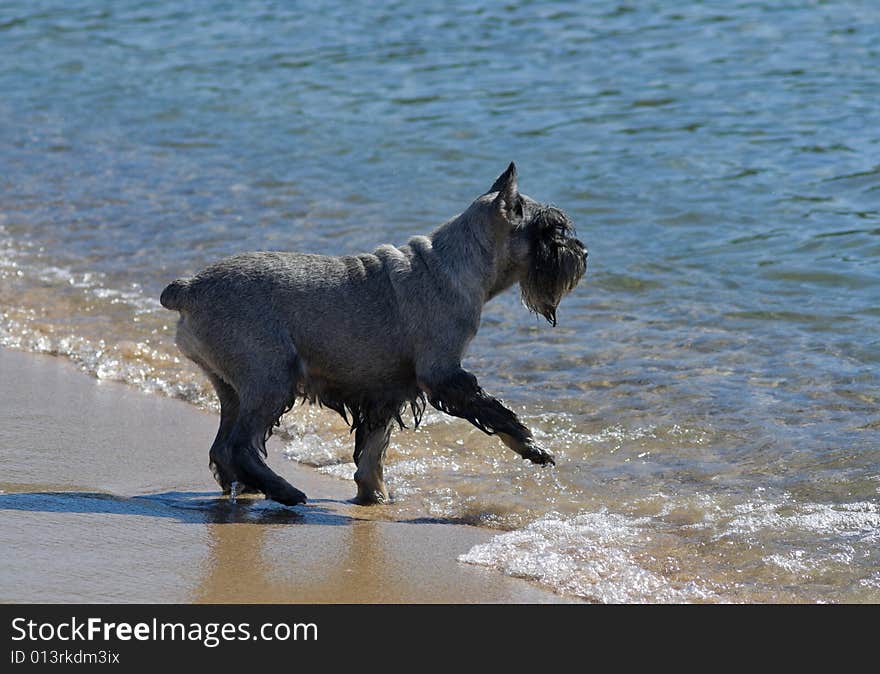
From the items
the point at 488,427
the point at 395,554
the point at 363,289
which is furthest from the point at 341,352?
the point at 395,554

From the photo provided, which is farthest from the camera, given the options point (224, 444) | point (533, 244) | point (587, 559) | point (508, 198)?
point (533, 244)

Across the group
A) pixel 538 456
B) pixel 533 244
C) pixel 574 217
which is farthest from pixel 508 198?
pixel 574 217

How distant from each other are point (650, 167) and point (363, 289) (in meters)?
7.53

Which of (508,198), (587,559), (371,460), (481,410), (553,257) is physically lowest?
(587,559)

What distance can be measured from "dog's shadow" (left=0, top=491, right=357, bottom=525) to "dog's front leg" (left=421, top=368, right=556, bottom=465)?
0.82 metres

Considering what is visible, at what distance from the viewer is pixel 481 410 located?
23.1ft

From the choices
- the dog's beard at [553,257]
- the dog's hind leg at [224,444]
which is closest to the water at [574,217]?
the dog's hind leg at [224,444]

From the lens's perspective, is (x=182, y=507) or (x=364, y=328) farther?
(x=364, y=328)

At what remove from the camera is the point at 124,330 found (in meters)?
9.97

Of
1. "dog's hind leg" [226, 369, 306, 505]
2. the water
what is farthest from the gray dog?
the water

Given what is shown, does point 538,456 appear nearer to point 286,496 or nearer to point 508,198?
point 286,496

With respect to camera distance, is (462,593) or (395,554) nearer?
(462,593)

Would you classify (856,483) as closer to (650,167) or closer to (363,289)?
(363,289)

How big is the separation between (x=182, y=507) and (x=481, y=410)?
1590 millimetres
